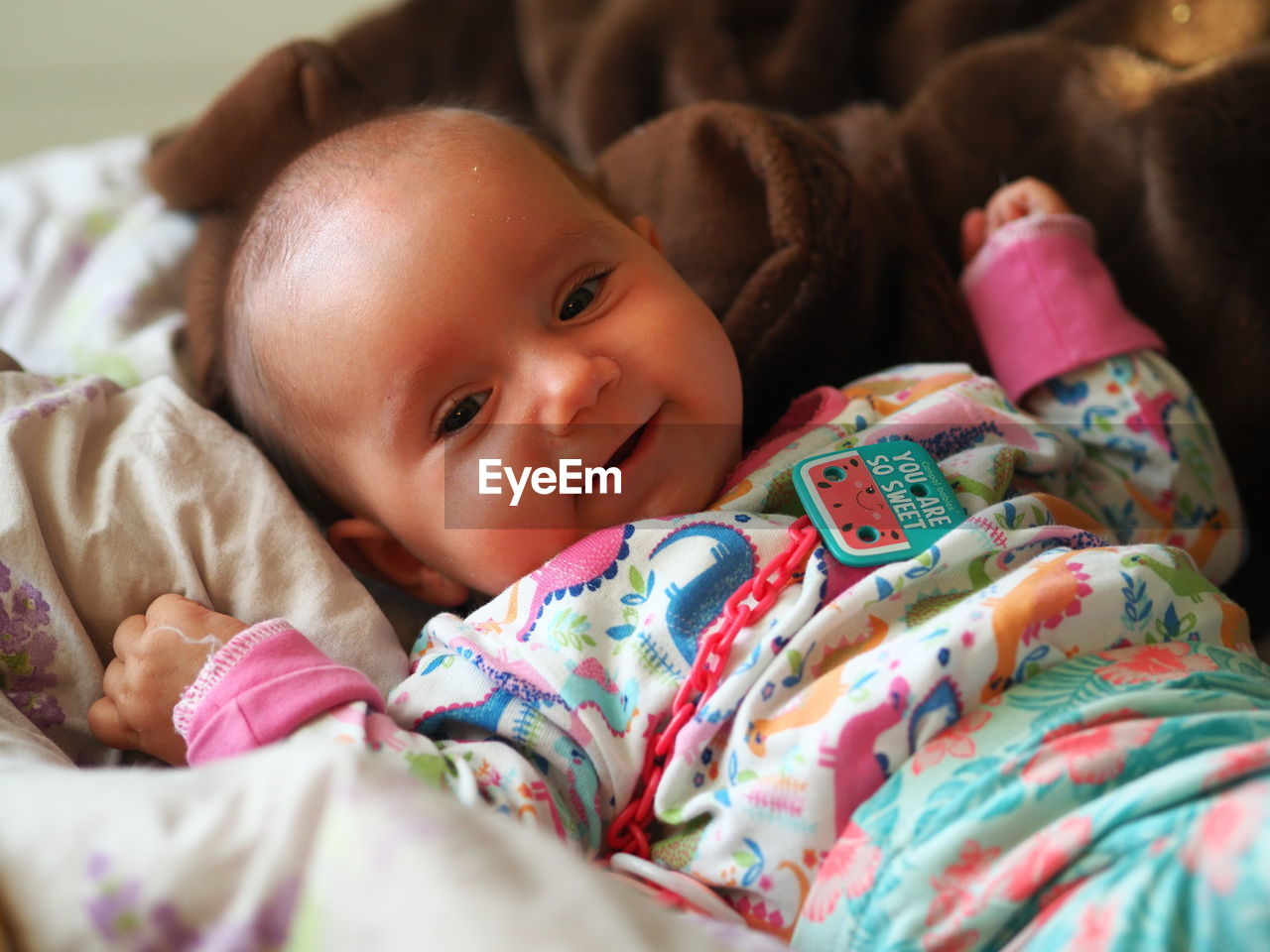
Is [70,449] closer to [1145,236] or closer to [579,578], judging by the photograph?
[579,578]

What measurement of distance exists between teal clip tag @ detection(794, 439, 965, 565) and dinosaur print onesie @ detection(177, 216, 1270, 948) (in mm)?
21

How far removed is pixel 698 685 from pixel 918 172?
0.68 m

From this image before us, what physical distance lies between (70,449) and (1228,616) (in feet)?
2.88

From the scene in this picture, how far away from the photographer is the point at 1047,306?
1026 mm

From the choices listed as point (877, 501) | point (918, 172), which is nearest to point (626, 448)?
point (877, 501)

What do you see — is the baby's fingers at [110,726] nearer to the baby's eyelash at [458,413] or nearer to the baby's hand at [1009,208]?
the baby's eyelash at [458,413]

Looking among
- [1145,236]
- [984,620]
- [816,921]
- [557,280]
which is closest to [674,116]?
[557,280]

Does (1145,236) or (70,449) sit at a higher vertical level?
(70,449)

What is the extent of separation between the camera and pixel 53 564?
81 cm

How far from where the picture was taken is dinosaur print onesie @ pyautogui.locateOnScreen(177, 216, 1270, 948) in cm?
65

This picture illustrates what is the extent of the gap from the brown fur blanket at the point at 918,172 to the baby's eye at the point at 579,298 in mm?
205

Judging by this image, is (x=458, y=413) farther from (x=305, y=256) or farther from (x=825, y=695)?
(x=825, y=695)

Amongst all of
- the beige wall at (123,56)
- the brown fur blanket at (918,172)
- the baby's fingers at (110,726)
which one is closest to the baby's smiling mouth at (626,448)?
the brown fur blanket at (918,172)

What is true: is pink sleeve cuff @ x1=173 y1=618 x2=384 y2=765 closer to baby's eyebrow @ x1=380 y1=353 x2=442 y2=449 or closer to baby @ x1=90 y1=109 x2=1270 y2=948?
baby @ x1=90 y1=109 x2=1270 y2=948
